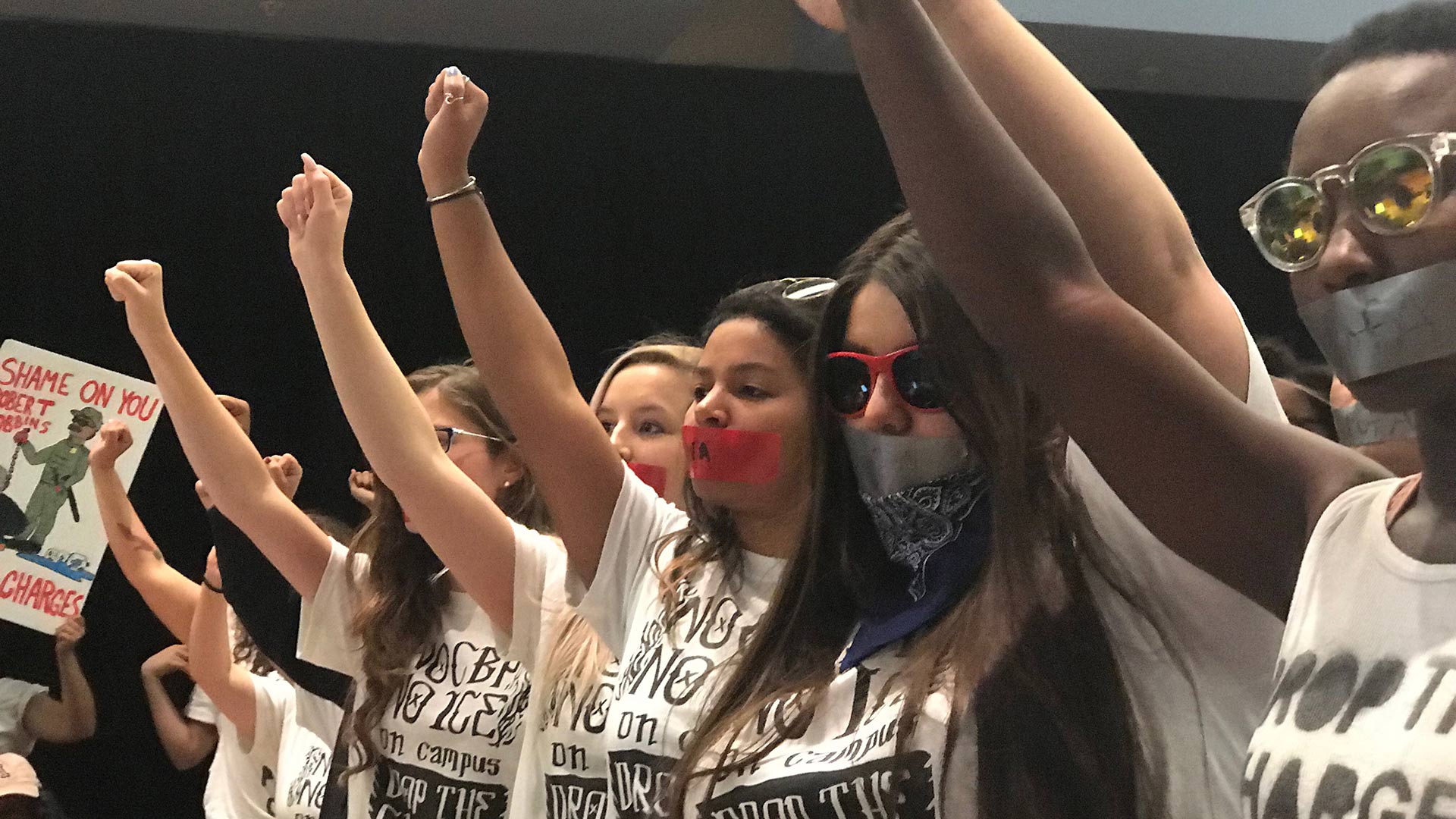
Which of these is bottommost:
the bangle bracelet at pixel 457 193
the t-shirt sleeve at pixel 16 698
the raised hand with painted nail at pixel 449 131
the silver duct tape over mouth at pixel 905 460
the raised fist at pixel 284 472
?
the t-shirt sleeve at pixel 16 698

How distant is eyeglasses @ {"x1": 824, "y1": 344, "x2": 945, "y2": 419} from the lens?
1.24m

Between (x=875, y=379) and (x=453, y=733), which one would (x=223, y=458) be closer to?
(x=453, y=733)

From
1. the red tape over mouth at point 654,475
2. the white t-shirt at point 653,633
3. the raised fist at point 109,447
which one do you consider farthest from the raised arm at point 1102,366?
the raised fist at point 109,447

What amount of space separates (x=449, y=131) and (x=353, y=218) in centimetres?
237

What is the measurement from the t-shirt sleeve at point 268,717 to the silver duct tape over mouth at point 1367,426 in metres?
2.38

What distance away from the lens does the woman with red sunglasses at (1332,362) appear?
73cm

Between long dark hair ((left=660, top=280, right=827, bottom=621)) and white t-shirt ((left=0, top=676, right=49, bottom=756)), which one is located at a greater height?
long dark hair ((left=660, top=280, right=827, bottom=621))

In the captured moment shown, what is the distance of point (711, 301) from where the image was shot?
3.80 metres

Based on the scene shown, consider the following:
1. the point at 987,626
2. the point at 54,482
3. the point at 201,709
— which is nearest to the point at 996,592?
the point at 987,626

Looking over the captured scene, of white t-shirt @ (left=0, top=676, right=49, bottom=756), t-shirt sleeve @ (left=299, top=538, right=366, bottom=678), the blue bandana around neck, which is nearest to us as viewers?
the blue bandana around neck

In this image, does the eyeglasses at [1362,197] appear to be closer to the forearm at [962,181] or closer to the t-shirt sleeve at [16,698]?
the forearm at [962,181]

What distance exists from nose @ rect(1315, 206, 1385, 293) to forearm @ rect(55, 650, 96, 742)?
4.27m

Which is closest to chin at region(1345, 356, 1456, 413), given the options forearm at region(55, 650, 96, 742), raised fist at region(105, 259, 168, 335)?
raised fist at region(105, 259, 168, 335)

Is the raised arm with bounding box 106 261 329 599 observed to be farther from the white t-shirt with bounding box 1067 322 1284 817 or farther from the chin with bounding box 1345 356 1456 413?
the chin with bounding box 1345 356 1456 413
